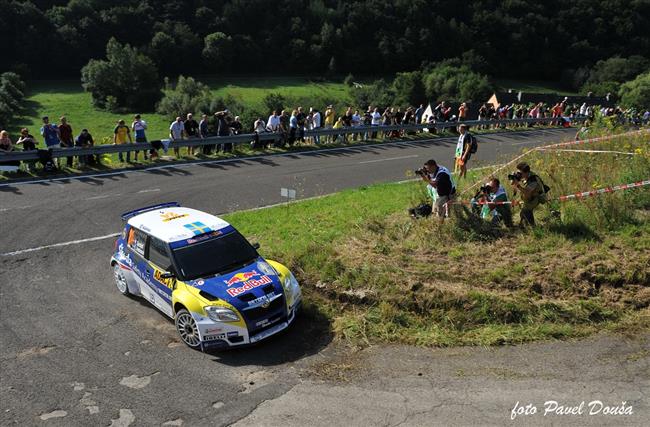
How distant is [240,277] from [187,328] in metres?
1.14

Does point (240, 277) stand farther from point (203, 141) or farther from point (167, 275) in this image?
point (203, 141)

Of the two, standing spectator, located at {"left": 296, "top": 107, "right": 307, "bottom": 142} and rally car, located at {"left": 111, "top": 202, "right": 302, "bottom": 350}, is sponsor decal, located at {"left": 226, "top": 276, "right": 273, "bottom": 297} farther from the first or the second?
standing spectator, located at {"left": 296, "top": 107, "right": 307, "bottom": 142}

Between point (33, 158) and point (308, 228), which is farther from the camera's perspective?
point (33, 158)

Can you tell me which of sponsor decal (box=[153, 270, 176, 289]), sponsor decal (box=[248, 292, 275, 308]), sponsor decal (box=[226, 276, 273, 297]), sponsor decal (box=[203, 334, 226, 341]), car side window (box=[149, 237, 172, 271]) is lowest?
sponsor decal (box=[203, 334, 226, 341])

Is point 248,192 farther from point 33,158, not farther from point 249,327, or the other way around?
point 249,327

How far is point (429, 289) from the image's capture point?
9562 mm

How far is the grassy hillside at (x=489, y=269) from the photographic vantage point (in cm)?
898

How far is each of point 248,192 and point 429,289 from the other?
30.1ft

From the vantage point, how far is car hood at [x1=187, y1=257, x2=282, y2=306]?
879 centimetres

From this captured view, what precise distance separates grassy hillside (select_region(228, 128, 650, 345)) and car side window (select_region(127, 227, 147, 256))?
108 inches

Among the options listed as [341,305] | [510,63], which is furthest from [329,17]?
[341,305]

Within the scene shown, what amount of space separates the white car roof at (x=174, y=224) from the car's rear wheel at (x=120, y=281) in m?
0.96

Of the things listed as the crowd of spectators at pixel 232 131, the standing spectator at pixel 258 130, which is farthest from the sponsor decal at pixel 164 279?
the standing spectator at pixel 258 130

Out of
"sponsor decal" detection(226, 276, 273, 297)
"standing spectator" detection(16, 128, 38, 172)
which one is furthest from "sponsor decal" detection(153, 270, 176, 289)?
"standing spectator" detection(16, 128, 38, 172)
